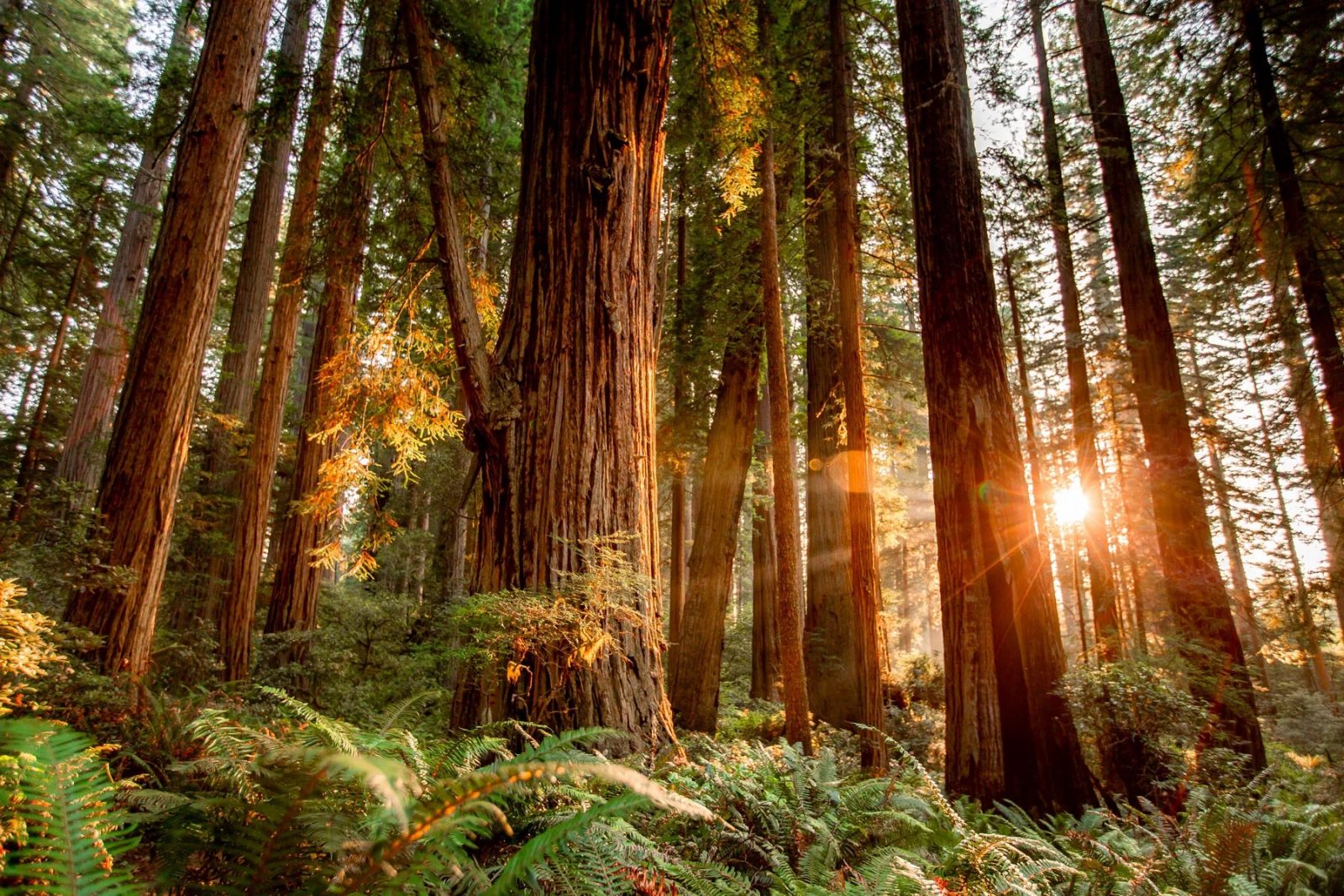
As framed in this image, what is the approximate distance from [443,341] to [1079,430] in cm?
1094

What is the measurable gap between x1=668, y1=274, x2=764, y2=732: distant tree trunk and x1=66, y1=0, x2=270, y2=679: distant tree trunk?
6.14m

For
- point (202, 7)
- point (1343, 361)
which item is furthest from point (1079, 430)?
point (202, 7)

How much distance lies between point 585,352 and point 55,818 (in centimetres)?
247

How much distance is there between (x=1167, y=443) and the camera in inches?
303

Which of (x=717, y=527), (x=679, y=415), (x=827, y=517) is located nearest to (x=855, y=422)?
(x=827, y=517)

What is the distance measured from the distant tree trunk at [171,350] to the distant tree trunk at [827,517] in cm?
666

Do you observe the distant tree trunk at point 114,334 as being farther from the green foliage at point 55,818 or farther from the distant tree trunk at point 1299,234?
the distant tree trunk at point 1299,234

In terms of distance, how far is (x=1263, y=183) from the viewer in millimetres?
7367

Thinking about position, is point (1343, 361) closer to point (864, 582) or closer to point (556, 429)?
point (864, 582)

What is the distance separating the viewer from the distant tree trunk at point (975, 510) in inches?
154

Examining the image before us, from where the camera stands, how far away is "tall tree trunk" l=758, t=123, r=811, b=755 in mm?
5738

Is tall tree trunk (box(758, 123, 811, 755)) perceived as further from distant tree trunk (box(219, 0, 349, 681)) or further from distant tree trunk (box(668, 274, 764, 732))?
distant tree trunk (box(219, 0, 349, 681))

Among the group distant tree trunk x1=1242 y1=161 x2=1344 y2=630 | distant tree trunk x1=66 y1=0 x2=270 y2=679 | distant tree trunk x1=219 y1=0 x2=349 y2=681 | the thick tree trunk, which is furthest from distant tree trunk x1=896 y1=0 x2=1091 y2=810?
the thick tree trunk

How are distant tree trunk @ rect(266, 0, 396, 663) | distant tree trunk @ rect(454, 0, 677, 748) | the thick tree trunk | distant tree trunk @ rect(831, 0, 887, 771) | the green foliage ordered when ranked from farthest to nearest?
1. the thick tree trunk
2. distant tree trunk @ rect(831, 0, 887, 771)
3. distant tree trunk @ rect(266, 0, 396, 663)
4. distant tree trunk @ rect(454, 0, 677, 748)
5. the green foliage
